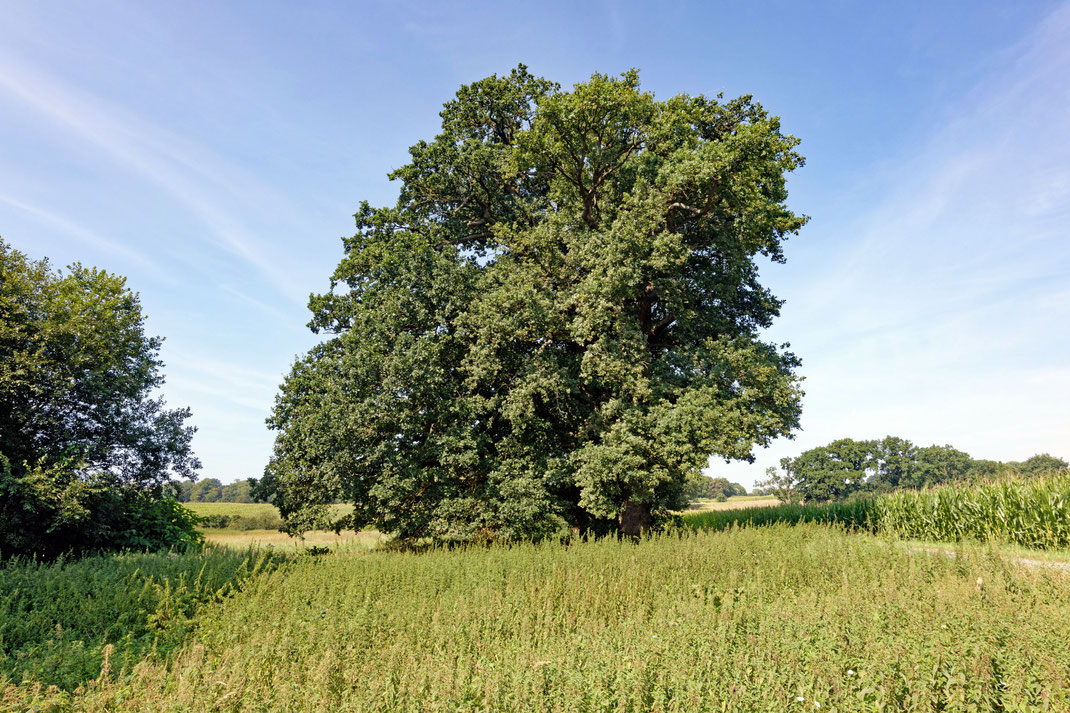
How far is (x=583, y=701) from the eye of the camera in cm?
465

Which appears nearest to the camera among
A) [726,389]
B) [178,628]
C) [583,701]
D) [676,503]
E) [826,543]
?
[583,701]

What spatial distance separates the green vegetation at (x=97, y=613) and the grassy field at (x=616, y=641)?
0.12 m

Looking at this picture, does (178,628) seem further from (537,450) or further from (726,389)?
(726,389)

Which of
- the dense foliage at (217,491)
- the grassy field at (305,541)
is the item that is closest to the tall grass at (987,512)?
the grassy field at (305,541)

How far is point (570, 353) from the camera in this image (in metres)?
19.7

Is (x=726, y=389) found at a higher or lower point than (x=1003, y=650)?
higher

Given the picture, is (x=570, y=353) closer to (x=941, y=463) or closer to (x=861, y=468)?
(x=861, y=468)

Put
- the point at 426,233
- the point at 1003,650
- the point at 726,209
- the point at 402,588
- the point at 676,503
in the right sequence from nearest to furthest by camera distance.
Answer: the point at 1003,650 < the point at 402,588 < the point at 726,209 < the point at 426,233 < the point at 676,503

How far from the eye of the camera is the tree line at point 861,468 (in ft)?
289

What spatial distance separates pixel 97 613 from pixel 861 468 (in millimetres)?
104422

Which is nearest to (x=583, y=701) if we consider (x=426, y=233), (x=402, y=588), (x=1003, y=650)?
(x=1003, y=650)

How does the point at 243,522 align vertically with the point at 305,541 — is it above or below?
below

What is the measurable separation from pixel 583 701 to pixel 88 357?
21.4 meters

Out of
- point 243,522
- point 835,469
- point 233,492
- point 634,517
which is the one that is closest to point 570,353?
point 634,517
